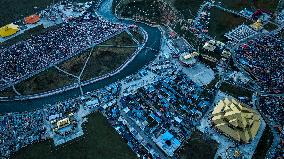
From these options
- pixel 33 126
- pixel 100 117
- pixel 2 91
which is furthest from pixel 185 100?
pixel 2 91

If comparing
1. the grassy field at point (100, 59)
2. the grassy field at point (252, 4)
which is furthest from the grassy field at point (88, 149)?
the grassy field at point (252, 4)

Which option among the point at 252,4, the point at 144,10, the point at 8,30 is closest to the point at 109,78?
the point at 144,10

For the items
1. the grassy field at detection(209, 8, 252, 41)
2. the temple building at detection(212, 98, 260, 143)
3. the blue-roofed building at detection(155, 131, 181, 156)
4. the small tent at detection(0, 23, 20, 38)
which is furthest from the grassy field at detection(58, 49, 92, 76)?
the grassy field at detection(209, 8, 252, 41)

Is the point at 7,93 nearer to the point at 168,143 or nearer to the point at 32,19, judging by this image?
the point at 32,19

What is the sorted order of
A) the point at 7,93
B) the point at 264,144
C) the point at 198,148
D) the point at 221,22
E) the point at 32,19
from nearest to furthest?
the point at 198,148
the point at 264,144
the point at 7,93
the point at 221,22
the point at 32,19

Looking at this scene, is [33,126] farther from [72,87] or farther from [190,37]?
[190,37]

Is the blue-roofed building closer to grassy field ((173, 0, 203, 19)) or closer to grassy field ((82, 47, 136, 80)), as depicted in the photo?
grassy field ((82, 47, 136, 80))
